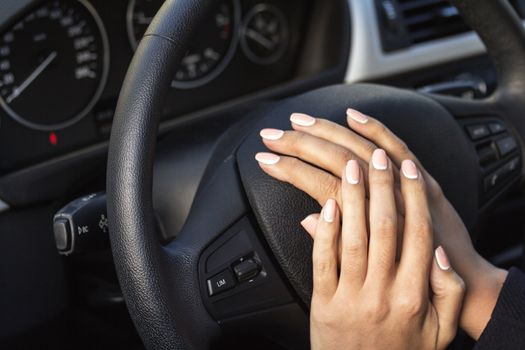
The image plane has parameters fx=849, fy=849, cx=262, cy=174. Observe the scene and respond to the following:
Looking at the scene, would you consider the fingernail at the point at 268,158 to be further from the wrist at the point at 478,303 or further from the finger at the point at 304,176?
the wrist at the point at 478,303

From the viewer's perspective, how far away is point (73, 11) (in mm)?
1278

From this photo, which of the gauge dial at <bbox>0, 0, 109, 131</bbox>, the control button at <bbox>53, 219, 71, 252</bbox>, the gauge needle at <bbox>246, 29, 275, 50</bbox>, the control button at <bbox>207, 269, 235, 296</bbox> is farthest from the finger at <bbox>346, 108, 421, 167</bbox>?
the gauge needle at <bbox>246, 29, 275, 50</bbox>

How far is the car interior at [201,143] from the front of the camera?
0.86 meters

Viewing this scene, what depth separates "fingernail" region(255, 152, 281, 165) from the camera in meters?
0.90

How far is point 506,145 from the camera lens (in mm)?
1240

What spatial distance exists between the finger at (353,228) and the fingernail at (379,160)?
22 millimetres

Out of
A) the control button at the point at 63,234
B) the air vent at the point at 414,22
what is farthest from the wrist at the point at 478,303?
the air vent at the point at 414,22

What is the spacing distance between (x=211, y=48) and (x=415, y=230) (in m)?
0.73

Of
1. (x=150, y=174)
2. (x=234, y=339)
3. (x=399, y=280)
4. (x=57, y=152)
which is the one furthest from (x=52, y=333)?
(x=399, y=280)

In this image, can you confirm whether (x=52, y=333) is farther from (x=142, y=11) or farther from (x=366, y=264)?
(x=366, y=264)

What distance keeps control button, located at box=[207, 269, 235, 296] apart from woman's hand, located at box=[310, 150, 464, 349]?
0.11 metres

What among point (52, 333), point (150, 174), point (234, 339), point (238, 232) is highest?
point (150, 174)

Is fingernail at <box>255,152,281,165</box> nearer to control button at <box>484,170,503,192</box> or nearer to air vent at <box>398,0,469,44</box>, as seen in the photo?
control button at <box>484,170,503,192</box>

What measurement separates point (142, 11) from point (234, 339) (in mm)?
632
